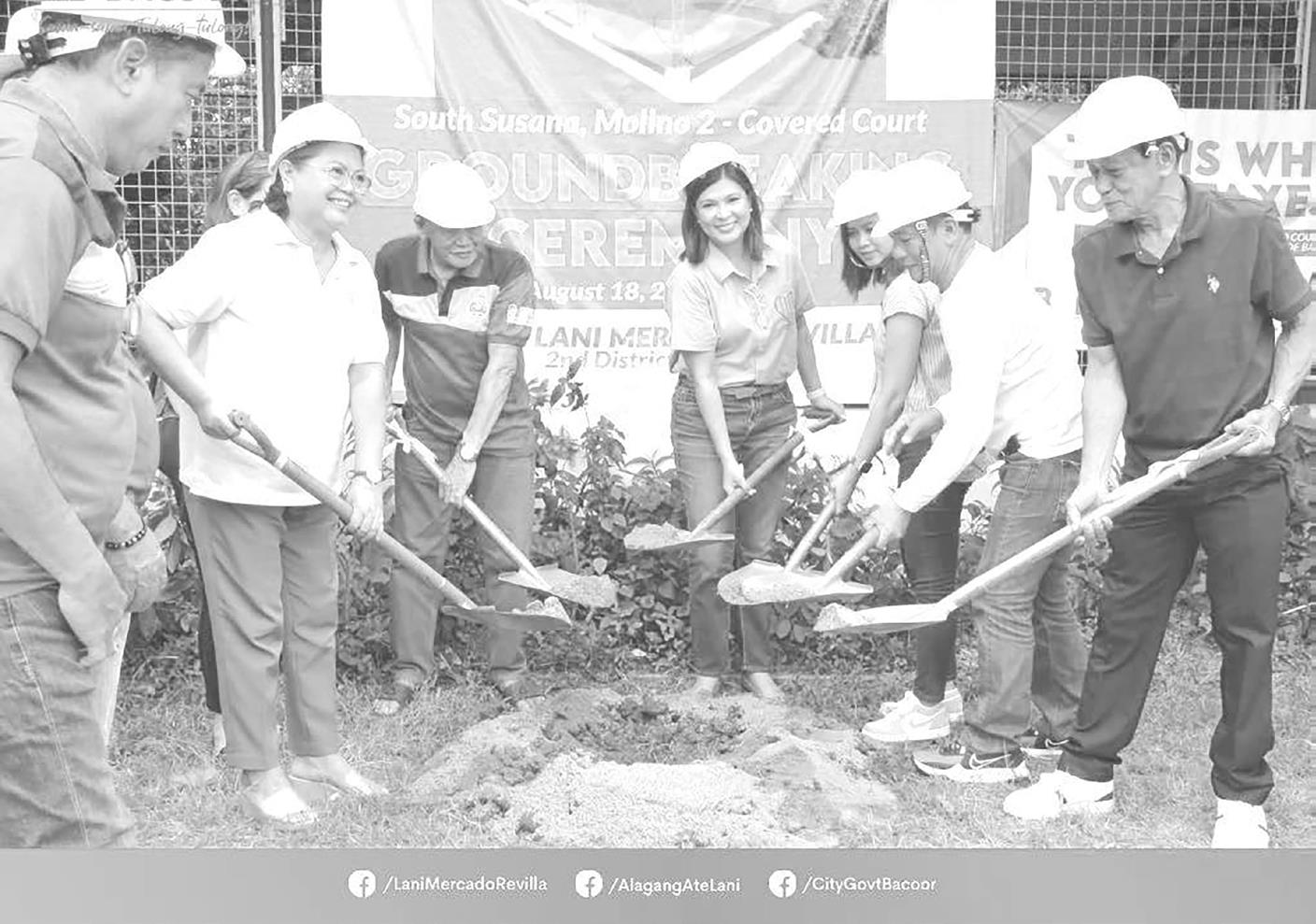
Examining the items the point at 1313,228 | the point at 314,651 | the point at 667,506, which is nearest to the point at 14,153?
the point at 314,651

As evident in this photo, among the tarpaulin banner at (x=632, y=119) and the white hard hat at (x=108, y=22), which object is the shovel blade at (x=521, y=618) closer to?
the tarpaulin banner at (x=632, y=119)

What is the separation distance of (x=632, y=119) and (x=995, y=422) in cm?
254

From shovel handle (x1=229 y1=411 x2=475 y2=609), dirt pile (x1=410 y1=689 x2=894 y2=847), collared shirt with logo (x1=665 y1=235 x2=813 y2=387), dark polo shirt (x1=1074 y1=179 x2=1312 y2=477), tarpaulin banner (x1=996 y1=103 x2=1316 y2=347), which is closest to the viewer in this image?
shovel handle (x1=229 y1=411 x2=475 y2=609)

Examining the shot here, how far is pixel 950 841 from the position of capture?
3.92 m

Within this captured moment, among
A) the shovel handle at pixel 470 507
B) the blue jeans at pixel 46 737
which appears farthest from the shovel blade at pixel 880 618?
the blue jeans at pixel 46 737

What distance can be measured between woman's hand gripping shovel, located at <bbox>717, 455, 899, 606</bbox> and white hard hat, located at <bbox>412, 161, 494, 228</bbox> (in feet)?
4.75

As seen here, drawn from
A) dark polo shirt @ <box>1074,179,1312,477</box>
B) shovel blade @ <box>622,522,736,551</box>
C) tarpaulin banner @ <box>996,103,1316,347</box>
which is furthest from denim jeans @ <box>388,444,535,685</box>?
tarpaulin banner @ <box>996,103,1316,347</box>

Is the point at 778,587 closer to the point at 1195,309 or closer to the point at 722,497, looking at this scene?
the point at 722,497

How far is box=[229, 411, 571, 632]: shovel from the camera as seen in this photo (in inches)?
141

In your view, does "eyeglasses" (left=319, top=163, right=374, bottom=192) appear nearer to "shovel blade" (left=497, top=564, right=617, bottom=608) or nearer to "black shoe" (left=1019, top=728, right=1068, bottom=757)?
"shovel blade" (left=497, top=564, right=617, bottom=608)

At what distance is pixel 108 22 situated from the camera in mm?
2264

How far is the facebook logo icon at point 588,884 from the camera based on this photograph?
2320 mm

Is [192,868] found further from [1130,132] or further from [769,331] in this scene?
[769,331]

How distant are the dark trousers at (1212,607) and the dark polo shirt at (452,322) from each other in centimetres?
209
